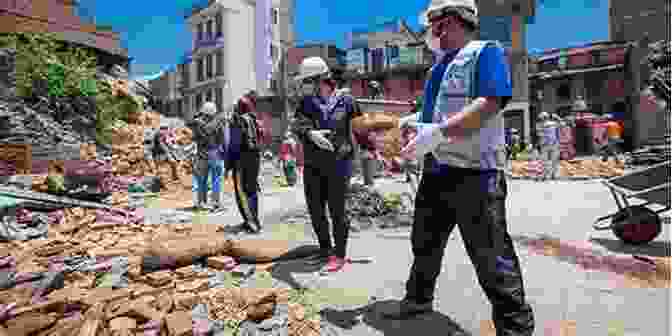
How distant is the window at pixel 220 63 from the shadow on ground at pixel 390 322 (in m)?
30.9

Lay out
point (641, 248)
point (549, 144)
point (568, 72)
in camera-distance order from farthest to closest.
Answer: point (568, 72) → point (549, 144) → point (641, 248)

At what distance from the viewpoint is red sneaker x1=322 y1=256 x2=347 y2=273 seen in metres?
3.13

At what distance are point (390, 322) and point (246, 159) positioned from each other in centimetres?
317

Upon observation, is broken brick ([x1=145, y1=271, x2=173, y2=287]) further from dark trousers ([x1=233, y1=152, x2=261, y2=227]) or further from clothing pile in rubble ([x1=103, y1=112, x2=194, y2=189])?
clothing pile in rubble ([x1=103, y1=112, x2=194, y2=189])

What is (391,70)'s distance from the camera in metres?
30.7

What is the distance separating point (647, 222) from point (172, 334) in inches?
176

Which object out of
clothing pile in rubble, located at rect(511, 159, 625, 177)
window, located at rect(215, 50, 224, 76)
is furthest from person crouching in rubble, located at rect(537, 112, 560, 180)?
window, located at rect(215, 50, 224, 76)

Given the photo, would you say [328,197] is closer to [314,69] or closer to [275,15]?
[314,69]

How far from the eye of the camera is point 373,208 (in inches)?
219

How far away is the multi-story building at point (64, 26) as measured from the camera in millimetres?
22438

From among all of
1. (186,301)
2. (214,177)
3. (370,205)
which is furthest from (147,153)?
(186,301)

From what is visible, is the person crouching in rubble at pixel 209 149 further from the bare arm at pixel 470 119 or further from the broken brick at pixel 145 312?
the bare arm at pixel 470 119

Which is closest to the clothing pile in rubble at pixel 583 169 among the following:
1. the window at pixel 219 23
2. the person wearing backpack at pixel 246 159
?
the person wearing backpack at pixel 246 159

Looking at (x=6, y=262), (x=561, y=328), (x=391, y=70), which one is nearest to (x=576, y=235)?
(x=561, y=328)
